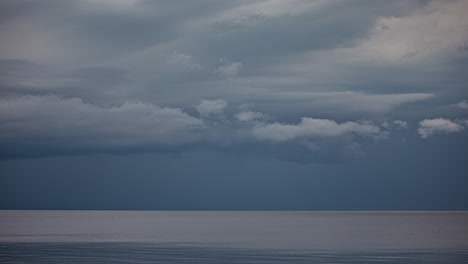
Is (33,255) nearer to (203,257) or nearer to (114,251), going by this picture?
(114,251)

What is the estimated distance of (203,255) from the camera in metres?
72.6

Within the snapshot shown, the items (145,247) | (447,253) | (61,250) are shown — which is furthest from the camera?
(145,247)

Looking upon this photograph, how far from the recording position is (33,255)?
237 feet

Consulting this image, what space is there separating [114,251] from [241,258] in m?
18.2

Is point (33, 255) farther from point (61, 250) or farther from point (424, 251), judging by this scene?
point (424, 251)

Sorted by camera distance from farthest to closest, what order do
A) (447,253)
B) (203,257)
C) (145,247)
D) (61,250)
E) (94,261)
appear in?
(145,247)
(61,250)
(447,253)
(203,257)
(94,261)

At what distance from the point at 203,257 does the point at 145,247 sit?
18799 millimetres

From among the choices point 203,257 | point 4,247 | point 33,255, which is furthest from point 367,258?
point 4,247

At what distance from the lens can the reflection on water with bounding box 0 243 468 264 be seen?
6575 centimetres

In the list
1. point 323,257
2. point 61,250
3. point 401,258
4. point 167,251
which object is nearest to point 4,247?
point 61,250

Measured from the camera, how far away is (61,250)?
80.6 m

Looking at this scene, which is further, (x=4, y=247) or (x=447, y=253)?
(x=4, y=247)

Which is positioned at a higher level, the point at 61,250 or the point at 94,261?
the point at 61,250

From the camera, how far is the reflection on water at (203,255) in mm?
65750
